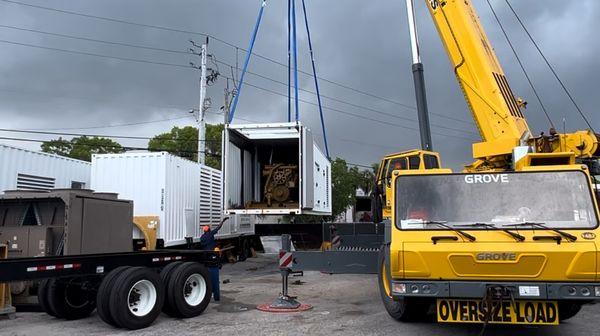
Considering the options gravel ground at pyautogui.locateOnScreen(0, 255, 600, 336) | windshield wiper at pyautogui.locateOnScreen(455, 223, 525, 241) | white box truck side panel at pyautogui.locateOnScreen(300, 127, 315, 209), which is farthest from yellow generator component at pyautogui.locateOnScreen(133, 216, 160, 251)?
windshield wiper at pyautogui.locateOnScreen(455, 223, 525, 241)

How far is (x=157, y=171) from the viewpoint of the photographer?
44.8ft

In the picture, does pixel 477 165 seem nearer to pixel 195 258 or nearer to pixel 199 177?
pixel 195 258

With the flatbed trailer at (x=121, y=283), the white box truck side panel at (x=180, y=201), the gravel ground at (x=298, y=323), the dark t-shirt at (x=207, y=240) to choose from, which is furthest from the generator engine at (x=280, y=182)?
the flatbed trailer at (x=121, y=283)

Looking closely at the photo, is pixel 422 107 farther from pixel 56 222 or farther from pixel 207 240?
pixel 56 222

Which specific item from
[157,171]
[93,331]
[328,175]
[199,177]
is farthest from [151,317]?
[328,175]

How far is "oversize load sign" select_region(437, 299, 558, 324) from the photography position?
19.2 feet

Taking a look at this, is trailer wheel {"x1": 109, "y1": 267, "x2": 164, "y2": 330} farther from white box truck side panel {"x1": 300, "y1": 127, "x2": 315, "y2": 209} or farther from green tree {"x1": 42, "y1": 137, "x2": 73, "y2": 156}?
green tree {"x1": 42, "y1": 137, "x2": 73, "y2": 156}

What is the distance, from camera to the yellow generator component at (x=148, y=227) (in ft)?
42.9

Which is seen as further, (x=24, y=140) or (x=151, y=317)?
(x=24, y=140)

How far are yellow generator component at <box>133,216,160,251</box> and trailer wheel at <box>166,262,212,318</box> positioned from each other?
4390mm

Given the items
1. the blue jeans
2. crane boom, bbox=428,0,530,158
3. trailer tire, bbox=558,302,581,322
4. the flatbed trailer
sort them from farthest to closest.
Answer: crane boom, bbox=428,0,530,158
the blue jeans
the flatbed trailer
trailer tire, bbox=558,302,581,322

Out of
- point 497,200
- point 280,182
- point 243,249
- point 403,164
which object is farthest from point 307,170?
point 243,249

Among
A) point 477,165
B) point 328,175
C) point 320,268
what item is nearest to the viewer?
point 320,268

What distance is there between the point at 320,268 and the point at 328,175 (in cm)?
988
